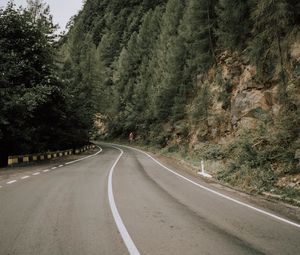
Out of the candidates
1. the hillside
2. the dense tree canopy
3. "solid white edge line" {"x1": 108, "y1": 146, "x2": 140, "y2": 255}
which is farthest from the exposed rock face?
"solid white edge line" {"x1": 108, "y1": 146, "x2": 140, "y2": 255}

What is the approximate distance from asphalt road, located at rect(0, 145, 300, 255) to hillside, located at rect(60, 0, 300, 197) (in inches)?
148

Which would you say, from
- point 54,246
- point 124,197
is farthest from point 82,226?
point 124,197

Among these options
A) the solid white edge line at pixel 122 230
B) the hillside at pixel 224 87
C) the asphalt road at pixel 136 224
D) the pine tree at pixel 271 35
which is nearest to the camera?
the solid white edge line at pixel 122 230

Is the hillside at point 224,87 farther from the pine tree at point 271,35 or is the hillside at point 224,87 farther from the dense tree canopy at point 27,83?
the dense tree canopy at point 27,83

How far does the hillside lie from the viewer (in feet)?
48.2

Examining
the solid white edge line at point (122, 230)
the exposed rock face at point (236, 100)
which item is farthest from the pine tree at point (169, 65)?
the solid white edge line at point (122, 230)

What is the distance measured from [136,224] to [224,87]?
22.7 metres

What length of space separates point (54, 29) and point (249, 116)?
58.8 feet

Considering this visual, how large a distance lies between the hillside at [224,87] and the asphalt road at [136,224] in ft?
12.3

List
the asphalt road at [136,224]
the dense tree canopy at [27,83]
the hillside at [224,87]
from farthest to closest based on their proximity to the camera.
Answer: the dense tree canopy at [27,83] → the hillside at [224,87] → the asphalt road at [136,224]

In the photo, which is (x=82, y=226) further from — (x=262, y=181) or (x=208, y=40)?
(x=208, y=40)

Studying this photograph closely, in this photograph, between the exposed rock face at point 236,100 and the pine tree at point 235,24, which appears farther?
the pine tree at point 235,24

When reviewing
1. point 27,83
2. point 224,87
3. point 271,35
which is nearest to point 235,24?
point 224,87

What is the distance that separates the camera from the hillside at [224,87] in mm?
14680
